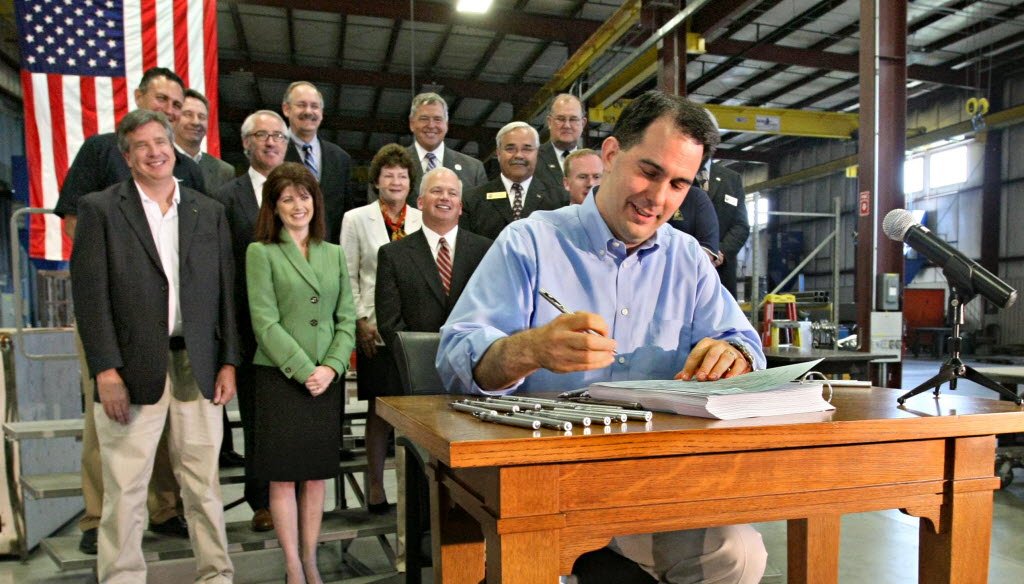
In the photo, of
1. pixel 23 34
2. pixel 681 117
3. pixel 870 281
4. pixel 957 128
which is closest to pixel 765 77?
pixel 957 128

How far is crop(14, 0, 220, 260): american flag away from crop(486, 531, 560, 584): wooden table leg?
451cm

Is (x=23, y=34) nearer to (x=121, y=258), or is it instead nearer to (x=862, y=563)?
Result: (x=121, y=258)

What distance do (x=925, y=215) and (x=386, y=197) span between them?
16129mm

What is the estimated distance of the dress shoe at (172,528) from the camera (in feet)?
9.35

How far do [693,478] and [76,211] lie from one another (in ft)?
8.38

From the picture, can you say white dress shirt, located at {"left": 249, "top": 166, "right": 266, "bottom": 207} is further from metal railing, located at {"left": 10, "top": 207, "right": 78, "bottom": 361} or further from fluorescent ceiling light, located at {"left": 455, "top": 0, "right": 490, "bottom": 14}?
fluorescent ceiling light, located at {"left": 455, "top": 0, "right": 490, "bottom": 14}

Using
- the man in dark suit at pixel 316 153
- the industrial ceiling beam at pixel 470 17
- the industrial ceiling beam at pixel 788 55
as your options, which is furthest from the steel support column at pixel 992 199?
the man in dark suit at pixel 316 153

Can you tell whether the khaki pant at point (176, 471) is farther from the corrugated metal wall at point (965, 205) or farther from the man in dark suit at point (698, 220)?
the corrugated metal wall at point (965, 205)

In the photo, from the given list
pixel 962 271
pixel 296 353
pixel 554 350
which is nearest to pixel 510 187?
pixel 296 353

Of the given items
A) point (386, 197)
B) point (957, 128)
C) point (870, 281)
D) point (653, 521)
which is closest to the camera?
point (653, 521)

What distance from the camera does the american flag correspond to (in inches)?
176

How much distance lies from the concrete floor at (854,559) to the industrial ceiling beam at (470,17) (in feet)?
23.3

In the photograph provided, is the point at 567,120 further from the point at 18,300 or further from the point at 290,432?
the point at 18,300

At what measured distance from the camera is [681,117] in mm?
1473
